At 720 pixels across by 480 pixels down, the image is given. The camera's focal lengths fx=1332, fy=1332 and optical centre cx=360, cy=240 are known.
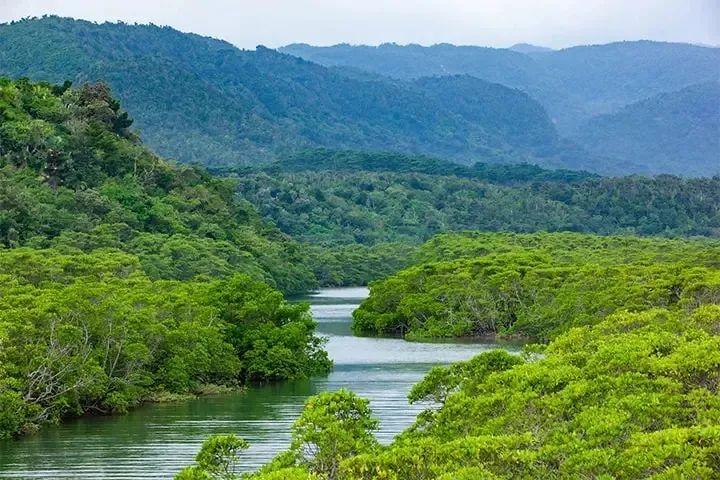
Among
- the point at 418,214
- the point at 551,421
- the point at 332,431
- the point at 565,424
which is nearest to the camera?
the point at 565,424

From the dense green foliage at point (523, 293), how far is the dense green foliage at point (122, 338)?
16.3m

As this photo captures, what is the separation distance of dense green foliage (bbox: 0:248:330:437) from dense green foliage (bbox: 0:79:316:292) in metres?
19.4

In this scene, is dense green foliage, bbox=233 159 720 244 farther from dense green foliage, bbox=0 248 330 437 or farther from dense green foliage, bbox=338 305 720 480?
dense green foliage, bbox=338 305 720 480

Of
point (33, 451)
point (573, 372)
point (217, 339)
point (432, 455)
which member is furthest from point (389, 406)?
point (432, 455)

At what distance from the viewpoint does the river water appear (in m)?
38.2

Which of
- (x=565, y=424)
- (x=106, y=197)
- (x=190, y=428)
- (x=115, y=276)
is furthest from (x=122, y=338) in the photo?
(x=106, y=197)

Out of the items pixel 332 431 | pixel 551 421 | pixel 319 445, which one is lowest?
pixel 319 445

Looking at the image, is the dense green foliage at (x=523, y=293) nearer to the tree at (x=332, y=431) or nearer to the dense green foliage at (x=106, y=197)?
the dense green foliage at (x=106, y=197)

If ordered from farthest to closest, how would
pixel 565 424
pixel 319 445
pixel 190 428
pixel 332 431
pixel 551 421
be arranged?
pixel 190 428
pixel 319 445
pixel 332 431
pixel 551 421
pixel 565 424

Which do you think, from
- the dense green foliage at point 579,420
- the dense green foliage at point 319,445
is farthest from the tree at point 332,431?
the dense green foliage at point 579,420

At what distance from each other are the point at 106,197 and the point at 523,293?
33.4 meters

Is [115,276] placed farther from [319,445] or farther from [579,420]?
[579,420]

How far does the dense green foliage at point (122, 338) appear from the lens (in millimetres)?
44500

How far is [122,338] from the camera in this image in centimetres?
4875
